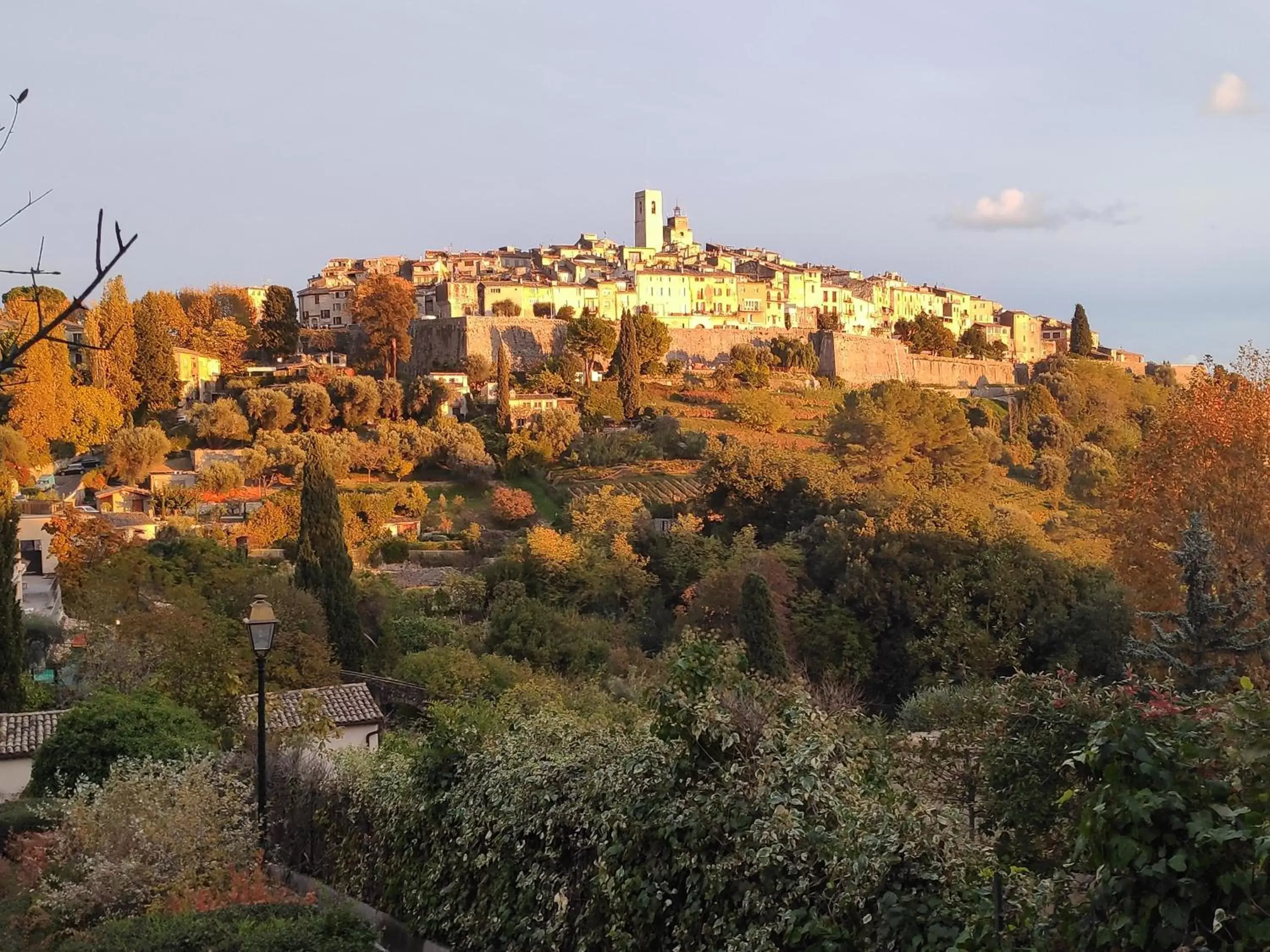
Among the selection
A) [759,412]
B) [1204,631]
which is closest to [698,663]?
[1204,631]

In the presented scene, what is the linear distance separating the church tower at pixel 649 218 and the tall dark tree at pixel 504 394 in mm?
56718

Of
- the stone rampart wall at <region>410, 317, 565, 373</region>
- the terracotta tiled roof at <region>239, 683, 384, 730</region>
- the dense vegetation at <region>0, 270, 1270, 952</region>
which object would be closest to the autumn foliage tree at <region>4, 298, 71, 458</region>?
the dense vegetation at <region>0, 270, 1270, 952</region>

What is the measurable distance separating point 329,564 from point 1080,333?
74.8 metres

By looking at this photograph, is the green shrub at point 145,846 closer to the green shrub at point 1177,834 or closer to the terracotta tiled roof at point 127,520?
the green shrub at point 1177,834

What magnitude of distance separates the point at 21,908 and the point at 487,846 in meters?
4.40

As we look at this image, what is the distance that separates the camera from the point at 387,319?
2633 inches

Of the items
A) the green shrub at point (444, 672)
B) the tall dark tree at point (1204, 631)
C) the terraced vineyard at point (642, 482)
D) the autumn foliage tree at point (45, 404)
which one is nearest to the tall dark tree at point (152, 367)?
the autumn foliage tree at point (45, 404)

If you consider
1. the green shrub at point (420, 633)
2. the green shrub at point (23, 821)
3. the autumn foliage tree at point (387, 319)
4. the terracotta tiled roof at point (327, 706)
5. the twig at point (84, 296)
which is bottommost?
the green shrub at point (420, 633)

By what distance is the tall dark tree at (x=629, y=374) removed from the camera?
197 ft

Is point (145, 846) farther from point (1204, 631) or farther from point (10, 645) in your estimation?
point (1204, 631)

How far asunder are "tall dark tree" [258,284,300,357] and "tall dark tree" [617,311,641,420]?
60.4 feet

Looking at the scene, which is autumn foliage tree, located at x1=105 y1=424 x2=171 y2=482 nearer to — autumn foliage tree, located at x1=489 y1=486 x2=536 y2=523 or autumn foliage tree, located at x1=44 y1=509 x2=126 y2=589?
autumn foliage tree, located at x1=44 y1=509 x2=126 y2=589

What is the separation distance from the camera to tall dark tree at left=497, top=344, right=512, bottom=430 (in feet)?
185

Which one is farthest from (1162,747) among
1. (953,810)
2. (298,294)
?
(298,294)
